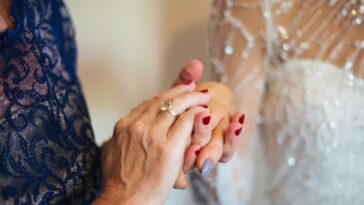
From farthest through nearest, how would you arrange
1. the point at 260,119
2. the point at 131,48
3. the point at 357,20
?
the point at 131,48 < the point at 260,119 < the point at 357,20

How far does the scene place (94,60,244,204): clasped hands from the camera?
61 centimetres

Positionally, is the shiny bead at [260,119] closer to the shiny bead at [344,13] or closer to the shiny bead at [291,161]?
the shiny bead at [291,161]

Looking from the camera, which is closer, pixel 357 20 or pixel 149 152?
pixel 149 152

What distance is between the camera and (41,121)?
0.65 metres

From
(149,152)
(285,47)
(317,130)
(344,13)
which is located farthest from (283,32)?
(149,152)

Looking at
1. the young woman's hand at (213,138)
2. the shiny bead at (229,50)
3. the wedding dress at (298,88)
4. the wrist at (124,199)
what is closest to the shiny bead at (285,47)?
the wedding dress at (298,88)

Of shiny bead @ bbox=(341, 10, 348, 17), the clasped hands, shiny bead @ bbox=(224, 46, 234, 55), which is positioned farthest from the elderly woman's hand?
shiny bead @ bbox=(341, 10, 348, 17)

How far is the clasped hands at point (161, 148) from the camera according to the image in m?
Answer: 0.61

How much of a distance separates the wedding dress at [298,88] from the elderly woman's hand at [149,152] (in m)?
0.35

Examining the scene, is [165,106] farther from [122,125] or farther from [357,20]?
[357,20]

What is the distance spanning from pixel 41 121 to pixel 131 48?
60cm

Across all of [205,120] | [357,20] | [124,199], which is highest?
[357,20]

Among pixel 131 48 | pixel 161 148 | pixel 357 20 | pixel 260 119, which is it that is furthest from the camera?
pixel 131 48

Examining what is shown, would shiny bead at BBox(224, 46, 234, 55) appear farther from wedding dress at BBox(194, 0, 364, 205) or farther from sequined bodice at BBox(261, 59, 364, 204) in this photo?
sequined bodice at BBox(261, 59, 364, 204)
